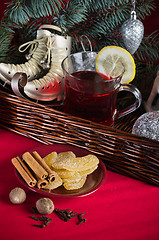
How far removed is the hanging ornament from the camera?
79 cm

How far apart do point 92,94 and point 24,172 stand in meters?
0.21

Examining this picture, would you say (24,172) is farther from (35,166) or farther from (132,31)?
(132,31)

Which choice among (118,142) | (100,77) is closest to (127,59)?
(100,77)

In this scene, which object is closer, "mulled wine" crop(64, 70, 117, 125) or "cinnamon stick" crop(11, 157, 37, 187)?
"cinnamon stick" crop(11, 157, 37, 187)

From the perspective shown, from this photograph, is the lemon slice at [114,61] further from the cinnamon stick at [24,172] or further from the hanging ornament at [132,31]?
the cinnamon stick at [24,172]

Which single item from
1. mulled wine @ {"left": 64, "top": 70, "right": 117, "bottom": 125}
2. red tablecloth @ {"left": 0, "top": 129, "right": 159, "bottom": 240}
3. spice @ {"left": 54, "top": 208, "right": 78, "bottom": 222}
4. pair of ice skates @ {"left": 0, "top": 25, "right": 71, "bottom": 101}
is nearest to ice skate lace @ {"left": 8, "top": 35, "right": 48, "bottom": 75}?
pair of ice skates @ {"left": 0, "top": 25, "right": 71, "bottom": 101}

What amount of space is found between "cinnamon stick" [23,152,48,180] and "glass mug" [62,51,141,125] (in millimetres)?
148

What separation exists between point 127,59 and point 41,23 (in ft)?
0.87

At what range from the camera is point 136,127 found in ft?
2.16

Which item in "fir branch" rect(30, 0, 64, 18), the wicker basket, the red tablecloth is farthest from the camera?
"fir branch" rect(30, 0, 64, 18)

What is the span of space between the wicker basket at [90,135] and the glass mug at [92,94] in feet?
0.13

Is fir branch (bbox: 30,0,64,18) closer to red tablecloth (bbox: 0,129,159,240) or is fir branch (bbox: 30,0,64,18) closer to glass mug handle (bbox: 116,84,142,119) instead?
glass mug handle (bbox: 116,84,142,119)

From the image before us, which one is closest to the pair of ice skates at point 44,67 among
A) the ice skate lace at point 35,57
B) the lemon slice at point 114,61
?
the ice skate lace at point 35,57

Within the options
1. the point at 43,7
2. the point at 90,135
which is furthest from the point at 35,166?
the point at 43,7
